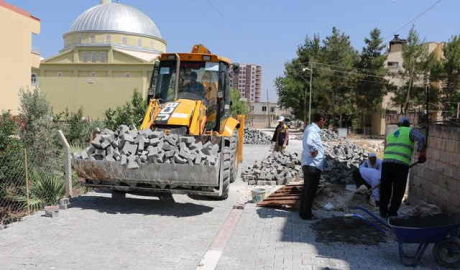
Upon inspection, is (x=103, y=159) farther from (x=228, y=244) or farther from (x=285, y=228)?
(x=285, y=228)

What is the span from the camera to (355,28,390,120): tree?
38.7 meters

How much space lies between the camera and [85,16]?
184ft

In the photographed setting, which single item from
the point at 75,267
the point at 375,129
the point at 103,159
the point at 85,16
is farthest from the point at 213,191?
the point at 85,16

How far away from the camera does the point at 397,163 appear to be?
643cm

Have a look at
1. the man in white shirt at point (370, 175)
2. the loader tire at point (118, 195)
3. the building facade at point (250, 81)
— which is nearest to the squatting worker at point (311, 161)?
the man in white shirt at point (370, 175)

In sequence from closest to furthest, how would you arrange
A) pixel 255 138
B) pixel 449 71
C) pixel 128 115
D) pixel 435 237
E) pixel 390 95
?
pixel 435 237 < pixel 128 115 < pixel 255 138 < pixel 449 71 < pixel 390 95

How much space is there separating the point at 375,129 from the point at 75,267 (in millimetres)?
44604

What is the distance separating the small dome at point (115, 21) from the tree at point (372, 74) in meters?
28.5

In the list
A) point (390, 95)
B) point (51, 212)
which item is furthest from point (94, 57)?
point (51, 212)

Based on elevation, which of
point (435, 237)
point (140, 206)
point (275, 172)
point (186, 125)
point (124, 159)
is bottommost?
point (140, 206)

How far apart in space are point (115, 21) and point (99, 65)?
22.7 ft

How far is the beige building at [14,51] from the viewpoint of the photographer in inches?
795

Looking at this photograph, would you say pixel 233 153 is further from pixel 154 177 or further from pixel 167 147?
pixel 154 177

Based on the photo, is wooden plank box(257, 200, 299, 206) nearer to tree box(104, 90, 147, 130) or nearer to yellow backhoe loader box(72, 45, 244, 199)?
yellow backhoe loader box(72, 45, 244, 199)
